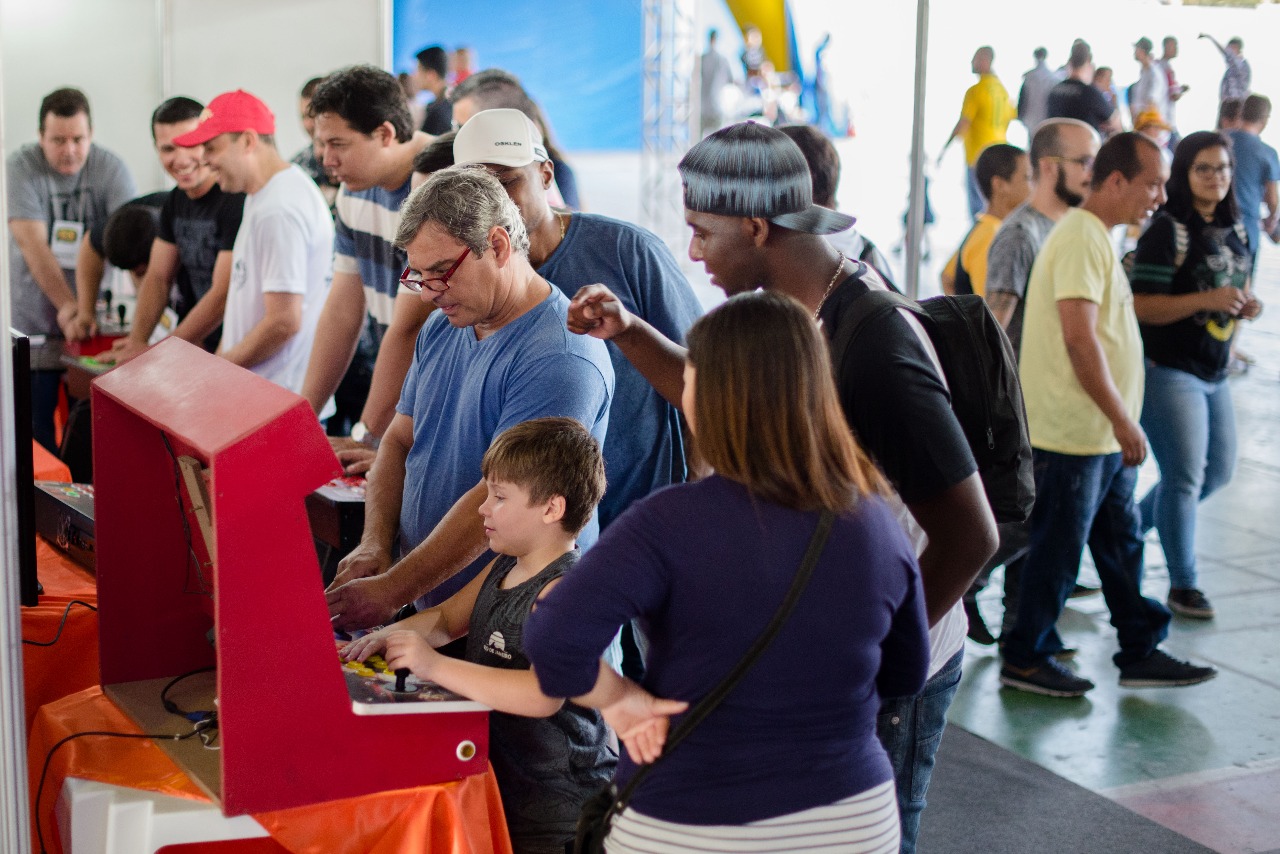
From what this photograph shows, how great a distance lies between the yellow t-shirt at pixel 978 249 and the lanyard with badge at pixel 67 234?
141 inches

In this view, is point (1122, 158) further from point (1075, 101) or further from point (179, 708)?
point (179, 708)

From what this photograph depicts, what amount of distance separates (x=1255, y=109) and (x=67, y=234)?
16.5 ft

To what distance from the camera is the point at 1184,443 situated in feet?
13.7

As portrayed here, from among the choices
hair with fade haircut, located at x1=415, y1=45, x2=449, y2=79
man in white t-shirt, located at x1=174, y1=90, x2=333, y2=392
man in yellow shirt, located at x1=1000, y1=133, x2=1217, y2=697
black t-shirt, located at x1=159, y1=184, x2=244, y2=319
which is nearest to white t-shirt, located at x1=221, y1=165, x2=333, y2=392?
man in white t-shirt, located at x1=174, y1=90, x2=333, y2=392

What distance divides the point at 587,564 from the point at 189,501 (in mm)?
862

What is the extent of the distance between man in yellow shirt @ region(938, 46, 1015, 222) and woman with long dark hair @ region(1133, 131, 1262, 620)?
112cm

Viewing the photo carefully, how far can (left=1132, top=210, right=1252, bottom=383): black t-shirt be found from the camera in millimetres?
4090

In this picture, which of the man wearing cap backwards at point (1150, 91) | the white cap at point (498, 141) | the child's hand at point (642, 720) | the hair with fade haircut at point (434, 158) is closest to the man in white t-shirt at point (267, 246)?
the hair with fade haircut at point (434, 158)

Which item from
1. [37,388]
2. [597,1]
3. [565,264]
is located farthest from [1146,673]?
[597,1]

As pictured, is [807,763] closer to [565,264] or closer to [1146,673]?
[565,264]

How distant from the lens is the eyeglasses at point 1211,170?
13.3 ft

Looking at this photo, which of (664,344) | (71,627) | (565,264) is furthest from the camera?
(565,264)

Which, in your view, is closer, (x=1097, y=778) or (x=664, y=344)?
(x=664, y=344)

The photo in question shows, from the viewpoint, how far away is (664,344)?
2.14 metres
